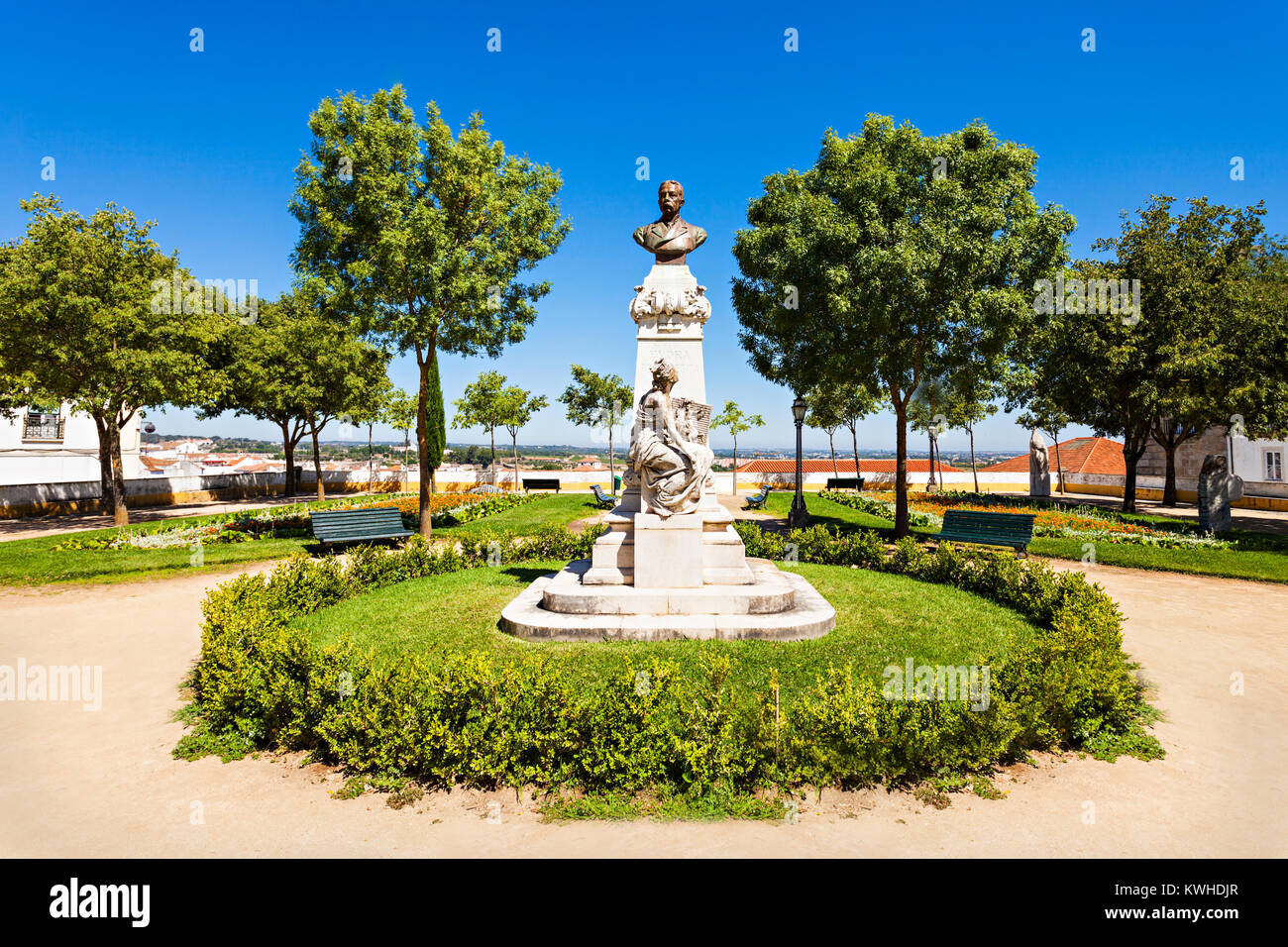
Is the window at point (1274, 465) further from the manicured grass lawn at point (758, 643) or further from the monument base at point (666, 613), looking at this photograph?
the monument base at point (666, 613)

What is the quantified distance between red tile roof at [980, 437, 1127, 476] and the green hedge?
38074 millimetres

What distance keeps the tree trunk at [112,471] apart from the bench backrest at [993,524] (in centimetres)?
2160

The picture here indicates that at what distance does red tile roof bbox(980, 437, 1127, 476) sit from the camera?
3778 centimetres

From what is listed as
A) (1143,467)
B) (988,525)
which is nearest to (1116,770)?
(988,525)

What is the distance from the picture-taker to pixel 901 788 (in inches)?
161

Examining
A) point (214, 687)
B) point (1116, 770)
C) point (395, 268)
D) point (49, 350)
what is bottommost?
point (1116, 770)

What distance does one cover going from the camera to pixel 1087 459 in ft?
129

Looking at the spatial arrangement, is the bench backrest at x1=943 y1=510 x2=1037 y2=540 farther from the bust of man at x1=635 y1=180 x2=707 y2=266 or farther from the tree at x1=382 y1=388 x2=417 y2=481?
the tree at x1=382 y1=388 x2=417 y2=481

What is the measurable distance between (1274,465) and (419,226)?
123ft

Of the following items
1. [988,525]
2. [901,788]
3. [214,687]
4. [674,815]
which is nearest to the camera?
[674,815]

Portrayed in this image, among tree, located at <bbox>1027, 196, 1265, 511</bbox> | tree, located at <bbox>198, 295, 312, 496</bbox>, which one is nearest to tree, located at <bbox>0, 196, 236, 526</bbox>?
tree, located at <bbox>198, 295, 312, 496</bbox>

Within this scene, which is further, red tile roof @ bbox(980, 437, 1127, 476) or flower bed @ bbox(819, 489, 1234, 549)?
red tile roof @ bbox(980, 437, 1127, 476)
